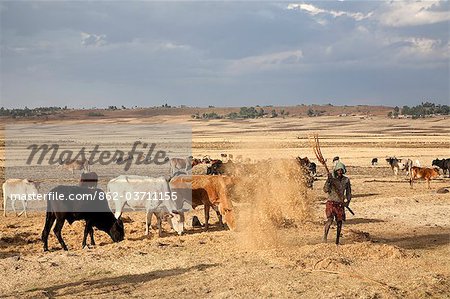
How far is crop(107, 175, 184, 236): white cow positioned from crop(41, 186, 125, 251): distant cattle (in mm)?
1173

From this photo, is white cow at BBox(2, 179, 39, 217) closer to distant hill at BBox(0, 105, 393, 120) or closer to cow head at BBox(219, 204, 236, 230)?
cow head at BBox(219, 204, 236, 230)

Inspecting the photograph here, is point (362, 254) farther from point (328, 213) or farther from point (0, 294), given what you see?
point (0, 294)

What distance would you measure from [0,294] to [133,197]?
277 inches

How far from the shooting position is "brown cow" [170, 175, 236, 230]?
55.0ft

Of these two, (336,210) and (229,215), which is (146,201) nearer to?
(229,215)

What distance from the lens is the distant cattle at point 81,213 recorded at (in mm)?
14633

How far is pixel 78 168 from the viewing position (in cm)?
3434

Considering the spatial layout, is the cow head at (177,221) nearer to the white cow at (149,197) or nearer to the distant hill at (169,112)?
the white cow at (149,197)

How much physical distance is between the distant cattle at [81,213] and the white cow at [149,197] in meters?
1.17

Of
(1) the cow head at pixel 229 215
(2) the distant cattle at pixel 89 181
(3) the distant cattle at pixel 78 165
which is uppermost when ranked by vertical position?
(2) the distant cattle at pixel 89 181

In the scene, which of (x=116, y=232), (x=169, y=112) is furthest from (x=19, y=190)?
(x=169, y=112)

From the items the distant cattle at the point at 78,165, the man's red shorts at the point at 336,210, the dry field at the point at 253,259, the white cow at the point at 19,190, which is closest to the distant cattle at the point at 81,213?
the dry field at the point at 253,259

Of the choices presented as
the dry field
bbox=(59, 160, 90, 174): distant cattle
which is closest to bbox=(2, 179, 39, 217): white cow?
the dry field

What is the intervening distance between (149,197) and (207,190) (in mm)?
1783
